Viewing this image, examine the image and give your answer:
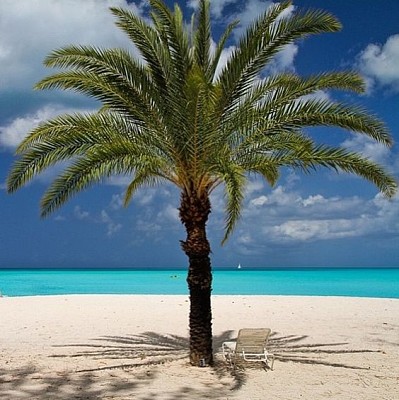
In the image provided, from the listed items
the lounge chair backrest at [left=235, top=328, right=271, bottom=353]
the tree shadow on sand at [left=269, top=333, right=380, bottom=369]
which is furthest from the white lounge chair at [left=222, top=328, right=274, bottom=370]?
the tree shadow on sand at [left=269, top=333, right=380, bottom=369]

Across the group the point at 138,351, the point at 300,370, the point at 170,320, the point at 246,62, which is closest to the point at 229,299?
the point at 170,320

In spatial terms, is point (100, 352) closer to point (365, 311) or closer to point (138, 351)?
point (138, 351)

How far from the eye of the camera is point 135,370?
1033cm

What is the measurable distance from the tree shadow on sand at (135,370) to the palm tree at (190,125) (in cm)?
93

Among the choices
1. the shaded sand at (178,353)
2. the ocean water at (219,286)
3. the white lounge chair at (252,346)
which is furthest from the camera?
the ocean water at (219,286)

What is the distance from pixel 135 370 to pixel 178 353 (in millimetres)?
1939

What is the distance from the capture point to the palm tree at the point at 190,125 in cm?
1005

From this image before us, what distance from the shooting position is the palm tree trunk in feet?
34.7

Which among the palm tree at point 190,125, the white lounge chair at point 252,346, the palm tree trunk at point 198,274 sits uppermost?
the palm tree at point 190,125

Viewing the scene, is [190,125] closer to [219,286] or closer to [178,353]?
[178,353]

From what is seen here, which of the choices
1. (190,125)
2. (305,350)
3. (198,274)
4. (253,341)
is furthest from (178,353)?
(190,125)

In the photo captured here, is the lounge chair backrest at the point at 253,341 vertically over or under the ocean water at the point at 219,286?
under

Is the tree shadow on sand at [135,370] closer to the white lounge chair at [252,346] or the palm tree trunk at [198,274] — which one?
the white lounge chair at [252,346]

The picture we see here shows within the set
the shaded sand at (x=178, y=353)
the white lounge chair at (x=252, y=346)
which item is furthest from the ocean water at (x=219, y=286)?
the white lounge chair at (x=252, y=346)
